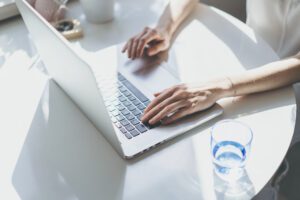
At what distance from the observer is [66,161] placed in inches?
33.7

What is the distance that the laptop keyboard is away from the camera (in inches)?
35.1

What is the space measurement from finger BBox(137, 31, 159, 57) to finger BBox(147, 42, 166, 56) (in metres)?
0.02

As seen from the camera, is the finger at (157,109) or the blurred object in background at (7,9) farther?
the blurred object in background at (7,9)

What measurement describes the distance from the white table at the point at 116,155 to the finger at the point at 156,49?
3 cm

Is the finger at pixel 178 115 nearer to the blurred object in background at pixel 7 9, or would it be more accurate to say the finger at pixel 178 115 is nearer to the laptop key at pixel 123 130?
the laptop key at pixel 123 130

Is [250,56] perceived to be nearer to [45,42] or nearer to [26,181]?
[45,42]

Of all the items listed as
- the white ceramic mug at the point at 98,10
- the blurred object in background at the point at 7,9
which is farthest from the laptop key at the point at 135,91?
the blurred object in background at the point at 7,9

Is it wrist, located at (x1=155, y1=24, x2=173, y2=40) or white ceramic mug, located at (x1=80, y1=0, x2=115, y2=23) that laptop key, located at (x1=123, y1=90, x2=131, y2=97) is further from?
white ceramic mug, located at (x1=80, y1=0, x2=115, y2=23)

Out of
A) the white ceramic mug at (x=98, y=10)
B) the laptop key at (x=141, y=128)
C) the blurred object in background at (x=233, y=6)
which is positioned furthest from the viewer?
the blurred object in background at (x=233, y=6)

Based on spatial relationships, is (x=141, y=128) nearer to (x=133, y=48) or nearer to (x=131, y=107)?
(x=131, y=107)

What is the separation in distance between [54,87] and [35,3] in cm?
24

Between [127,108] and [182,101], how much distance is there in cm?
13

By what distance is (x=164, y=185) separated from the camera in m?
0.79

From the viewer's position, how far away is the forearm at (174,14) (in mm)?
1199
